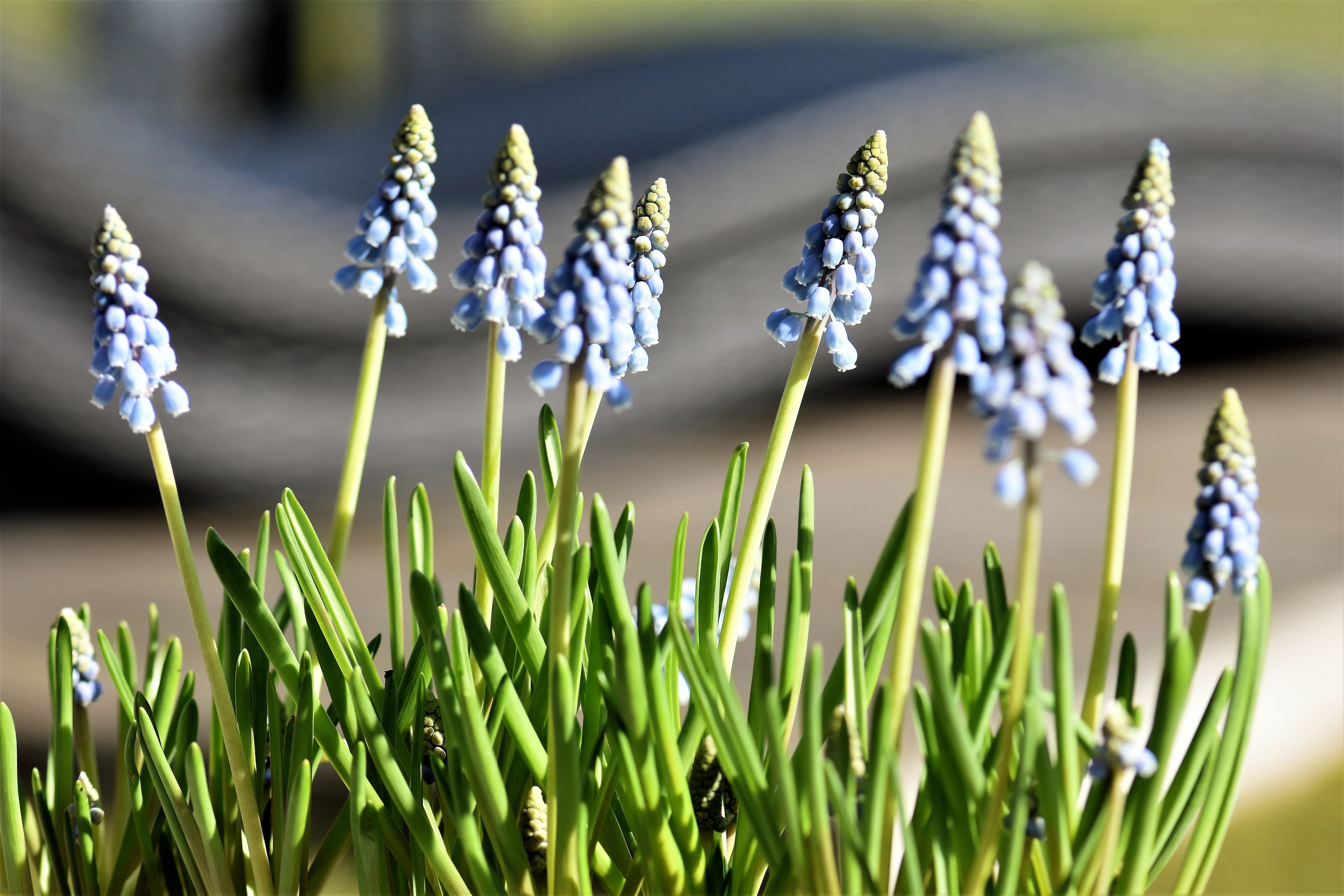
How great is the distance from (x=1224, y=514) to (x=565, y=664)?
0.75 ft

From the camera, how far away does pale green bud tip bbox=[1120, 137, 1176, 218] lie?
358mm

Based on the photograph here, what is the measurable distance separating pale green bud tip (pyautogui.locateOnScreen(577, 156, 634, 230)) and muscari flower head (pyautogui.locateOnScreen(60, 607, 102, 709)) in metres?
0.33

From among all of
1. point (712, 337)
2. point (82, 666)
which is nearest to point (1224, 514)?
→ point (82, 666)

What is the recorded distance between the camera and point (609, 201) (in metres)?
0.32

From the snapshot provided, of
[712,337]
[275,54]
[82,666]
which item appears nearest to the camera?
[82,666]

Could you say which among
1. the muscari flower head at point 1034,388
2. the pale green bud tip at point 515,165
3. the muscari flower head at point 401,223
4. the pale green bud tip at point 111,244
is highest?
the muscari flower head at point 401,223

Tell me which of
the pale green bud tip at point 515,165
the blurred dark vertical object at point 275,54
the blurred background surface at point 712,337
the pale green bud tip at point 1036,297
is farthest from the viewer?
the blurred dark vertical object at point 275,54

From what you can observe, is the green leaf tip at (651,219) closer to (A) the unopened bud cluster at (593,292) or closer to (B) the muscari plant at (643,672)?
(B) the muscari plant at (643,672)

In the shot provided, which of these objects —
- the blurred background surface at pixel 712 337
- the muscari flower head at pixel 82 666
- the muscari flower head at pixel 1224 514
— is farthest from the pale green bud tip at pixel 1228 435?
the blurred background surface at pixel 712 337

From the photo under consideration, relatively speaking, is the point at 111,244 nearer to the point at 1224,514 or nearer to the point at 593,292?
the point at 593,292

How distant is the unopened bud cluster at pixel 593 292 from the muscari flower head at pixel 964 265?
9 centimetres

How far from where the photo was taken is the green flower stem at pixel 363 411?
Answer: 0.45 meters

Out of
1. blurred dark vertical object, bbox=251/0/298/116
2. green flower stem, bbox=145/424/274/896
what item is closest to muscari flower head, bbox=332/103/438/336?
green flower stem, bbox=145/424/274/896

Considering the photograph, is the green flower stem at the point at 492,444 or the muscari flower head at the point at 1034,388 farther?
the green flower stem at the point at 492,444
